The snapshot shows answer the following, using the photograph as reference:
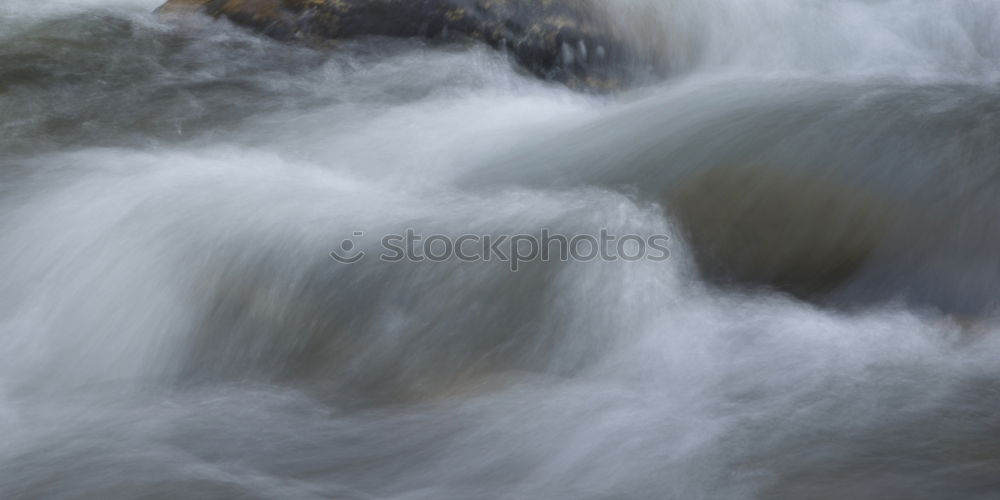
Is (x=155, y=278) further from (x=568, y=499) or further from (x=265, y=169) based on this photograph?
(x=568, y=499)

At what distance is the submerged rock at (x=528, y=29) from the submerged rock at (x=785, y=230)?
1.94 metres

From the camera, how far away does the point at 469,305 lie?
3980 mm

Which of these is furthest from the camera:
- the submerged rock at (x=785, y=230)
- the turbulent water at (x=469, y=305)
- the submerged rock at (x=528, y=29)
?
the submerged rock at (x=528, y=29)

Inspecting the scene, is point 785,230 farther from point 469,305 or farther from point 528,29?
point 528,29

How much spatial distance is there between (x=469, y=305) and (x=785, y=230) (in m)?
1.26

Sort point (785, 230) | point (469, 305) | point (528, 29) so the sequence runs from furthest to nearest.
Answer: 1. point (528, 29)
2. point (785, 230)
3. point (469, 305)

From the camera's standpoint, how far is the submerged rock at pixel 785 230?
4.09 m

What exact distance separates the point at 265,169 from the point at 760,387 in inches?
103

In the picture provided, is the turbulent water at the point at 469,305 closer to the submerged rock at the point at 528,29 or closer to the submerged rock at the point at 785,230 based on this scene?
the submerged rock at the point at 785,230

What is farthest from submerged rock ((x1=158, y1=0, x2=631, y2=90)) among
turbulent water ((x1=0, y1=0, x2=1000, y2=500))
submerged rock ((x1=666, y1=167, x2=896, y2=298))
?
submerged rock ((x1=666, y1=167, x2=896, y2=298))

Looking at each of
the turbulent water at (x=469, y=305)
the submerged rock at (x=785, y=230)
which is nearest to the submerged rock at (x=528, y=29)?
the turbulent water at (x=469, y=305)

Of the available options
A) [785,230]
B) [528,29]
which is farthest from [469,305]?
[528,29]

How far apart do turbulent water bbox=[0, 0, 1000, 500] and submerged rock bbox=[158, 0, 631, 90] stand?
0.26m

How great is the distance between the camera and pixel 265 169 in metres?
5.08
